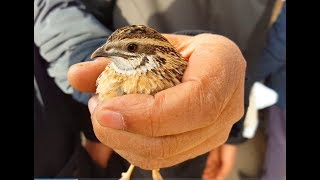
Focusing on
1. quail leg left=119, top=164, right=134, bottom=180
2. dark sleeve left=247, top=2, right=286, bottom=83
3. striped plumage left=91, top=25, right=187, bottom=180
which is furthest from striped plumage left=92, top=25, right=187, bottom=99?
dark sleeve left=247, top=2, right=286, bottom=83

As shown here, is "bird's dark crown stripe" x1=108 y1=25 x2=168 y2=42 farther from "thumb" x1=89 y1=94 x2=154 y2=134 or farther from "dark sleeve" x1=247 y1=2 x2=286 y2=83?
"dark sleeve" x1=247 y1=2 x2=286 y2=83

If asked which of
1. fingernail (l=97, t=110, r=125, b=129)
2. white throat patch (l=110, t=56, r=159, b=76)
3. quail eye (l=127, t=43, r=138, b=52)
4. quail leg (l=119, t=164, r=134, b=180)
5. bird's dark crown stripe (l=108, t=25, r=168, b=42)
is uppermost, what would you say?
bird's dark crown stripe (l=108, t=25, r=168, b=42)

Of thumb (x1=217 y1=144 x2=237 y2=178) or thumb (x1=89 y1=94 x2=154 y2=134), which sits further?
thumb (x1=217 y1=144 x2=237 y2=178)

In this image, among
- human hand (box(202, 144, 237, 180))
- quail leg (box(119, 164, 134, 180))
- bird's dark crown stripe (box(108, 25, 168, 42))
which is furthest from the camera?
human hand (box(202, 144, 237, 180))

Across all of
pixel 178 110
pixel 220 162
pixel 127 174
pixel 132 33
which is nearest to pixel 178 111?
pixel 178 110

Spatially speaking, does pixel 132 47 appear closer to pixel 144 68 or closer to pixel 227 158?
pixel 144 68

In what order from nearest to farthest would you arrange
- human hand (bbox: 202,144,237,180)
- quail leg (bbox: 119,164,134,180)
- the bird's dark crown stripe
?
1. the bird's dark crown stripe
2. quail leg (bbox: 119,164,134,180)
3. human hand (bbox: 202,144,237,180)
